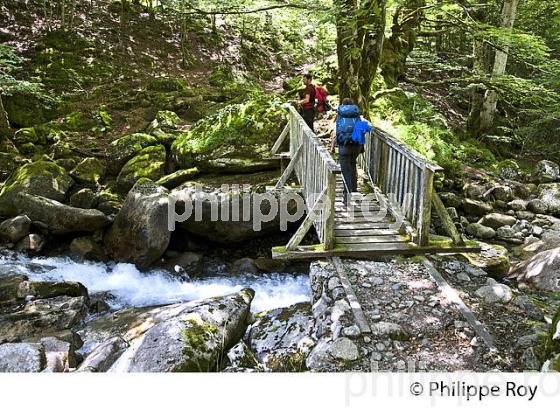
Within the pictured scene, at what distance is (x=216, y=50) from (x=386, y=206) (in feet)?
63.2

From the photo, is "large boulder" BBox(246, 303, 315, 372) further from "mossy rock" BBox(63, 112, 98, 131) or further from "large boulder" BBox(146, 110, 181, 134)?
"mossy rock" BBox(63, 112, 98, 131)

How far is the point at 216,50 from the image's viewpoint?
2455 centimetres

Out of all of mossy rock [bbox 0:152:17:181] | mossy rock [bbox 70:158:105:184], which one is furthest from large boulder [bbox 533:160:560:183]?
mossy rock [bbox 0:152:17:181]

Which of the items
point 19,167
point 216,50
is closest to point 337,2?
point 19,167

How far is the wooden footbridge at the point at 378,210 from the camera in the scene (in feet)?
23.4

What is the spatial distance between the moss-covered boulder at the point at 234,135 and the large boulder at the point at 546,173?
27.3 feet

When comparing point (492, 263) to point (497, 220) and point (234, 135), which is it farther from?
point (234, 135)

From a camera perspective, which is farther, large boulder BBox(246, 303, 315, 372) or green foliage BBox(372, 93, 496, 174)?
green foliage BBox(372, 93, 496, 174)

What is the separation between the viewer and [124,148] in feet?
43.9

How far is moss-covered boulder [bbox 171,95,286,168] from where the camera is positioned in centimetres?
1202

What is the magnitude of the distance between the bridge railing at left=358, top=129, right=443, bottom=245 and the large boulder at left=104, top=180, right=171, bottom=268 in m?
5.03

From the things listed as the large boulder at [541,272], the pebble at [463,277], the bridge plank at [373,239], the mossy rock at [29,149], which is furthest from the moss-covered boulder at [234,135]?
the large boulder at [541,272]

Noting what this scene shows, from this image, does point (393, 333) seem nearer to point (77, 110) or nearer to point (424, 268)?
point (424, 268)

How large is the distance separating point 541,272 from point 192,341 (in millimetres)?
6388
